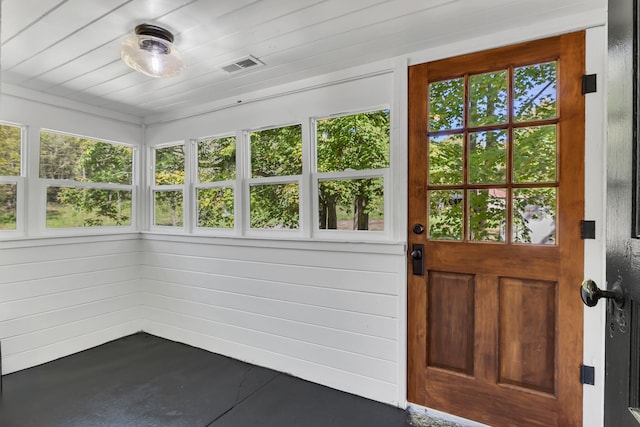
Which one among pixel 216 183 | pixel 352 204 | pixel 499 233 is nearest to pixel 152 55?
pixel 216 183

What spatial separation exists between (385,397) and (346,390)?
29cm

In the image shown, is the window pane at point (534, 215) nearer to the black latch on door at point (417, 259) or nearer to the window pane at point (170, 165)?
the black latch on door at point (417, 259)

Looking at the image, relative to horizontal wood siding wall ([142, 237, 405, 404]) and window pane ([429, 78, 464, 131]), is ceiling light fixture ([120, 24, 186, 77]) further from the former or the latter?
window pane ([429, 78, 464, 131])

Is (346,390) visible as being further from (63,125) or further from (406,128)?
(63,125)

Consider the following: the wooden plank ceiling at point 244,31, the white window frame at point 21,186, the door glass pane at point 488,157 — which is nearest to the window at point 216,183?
the wooden plank ceiling at point 244,31

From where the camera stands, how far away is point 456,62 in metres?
2.00

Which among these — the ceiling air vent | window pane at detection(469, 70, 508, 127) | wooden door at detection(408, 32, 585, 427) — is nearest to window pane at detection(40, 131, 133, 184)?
the ceiling air vent

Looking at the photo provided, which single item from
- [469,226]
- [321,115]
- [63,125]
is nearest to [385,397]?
[469,226]

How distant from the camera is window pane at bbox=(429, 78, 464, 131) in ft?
6.64

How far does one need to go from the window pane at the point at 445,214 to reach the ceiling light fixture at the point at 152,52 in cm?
184

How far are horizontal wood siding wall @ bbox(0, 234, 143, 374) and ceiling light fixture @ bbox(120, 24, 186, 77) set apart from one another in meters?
1.98

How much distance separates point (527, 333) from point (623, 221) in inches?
53.2

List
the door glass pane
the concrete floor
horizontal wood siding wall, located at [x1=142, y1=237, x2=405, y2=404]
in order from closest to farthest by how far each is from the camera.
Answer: the door glass pane
the concrete floor
horizontal wood siding wall, located at [x1=142, y1=237, x2=405, y2=404]

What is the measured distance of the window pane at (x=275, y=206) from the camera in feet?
8.81
